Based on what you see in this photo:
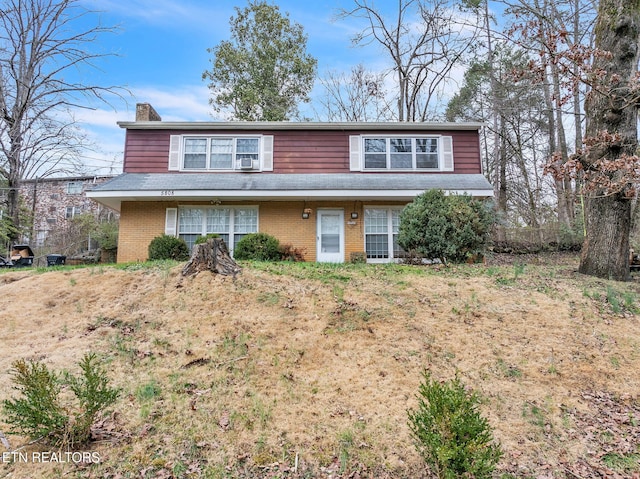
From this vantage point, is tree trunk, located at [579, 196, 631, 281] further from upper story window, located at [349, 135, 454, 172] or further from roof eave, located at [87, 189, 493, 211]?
upper story window, located at [349, 135, 454, 172]

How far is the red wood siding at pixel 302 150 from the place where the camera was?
45.1ft

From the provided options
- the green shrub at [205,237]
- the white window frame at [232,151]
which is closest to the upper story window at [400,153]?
the white window frame at [232,151]

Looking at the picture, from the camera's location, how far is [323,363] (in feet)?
15.6

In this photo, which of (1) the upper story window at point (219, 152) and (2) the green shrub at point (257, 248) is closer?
(2) the green shrub at point (257, 248)

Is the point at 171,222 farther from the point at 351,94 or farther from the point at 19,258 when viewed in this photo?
the point at 351,94

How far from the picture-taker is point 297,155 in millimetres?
13945

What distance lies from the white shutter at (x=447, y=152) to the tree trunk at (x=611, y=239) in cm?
571

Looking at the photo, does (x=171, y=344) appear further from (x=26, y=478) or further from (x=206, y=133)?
(x=206, y=133)

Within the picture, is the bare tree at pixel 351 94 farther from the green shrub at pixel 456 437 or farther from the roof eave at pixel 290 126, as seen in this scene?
the green shrub at pixel 456 437

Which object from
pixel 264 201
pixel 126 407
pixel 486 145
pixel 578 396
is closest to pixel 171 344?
pixel 126 407

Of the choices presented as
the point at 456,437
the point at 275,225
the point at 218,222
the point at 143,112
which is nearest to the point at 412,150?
the point at 275,225

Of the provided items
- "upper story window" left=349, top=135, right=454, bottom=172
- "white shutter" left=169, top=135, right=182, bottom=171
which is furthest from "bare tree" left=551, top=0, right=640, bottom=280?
"white shutter" left=169, top=135, right=182, bottom=171

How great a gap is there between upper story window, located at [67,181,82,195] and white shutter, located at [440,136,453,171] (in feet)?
83.5

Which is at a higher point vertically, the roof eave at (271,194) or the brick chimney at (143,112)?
the brick chimney at (143,112)
